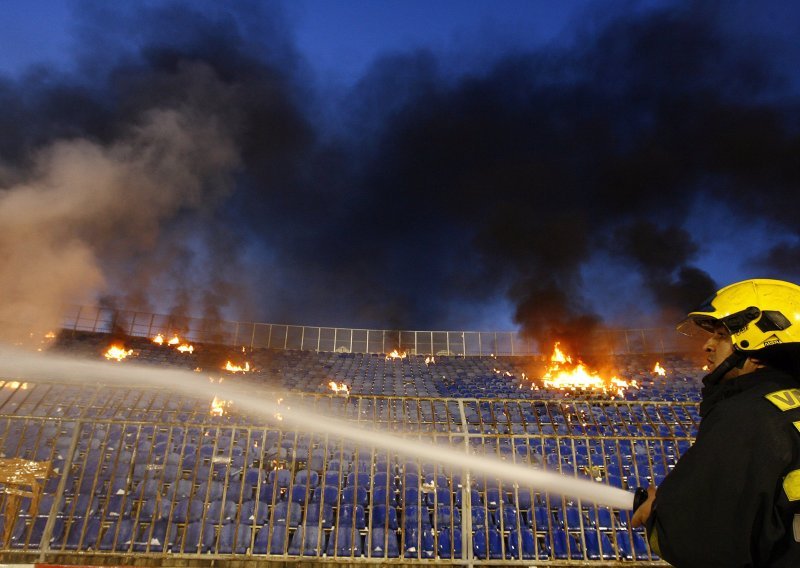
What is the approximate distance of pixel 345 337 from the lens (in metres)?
34.1

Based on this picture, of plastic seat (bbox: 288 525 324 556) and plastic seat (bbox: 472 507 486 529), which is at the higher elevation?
plastic seat (bbox: 472 507 486 529)

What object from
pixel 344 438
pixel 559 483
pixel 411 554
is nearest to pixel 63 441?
pixel 344 438

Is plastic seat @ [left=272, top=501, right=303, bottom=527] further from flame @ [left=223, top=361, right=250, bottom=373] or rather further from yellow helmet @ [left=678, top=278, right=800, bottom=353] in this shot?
flame @ [left=223, top=361, right=250, bottom=373]

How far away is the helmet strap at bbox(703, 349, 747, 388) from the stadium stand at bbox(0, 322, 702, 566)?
3.65 meters

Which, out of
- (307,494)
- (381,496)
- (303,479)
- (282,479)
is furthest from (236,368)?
(307,494)

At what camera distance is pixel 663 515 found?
5.82ft

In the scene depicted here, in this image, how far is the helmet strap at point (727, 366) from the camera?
2.14 metres

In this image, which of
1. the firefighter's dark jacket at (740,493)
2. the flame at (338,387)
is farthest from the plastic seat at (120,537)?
the flame at (338,387)

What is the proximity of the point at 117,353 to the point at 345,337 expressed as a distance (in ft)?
49.3

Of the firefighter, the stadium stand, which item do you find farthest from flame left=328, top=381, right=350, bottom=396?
the firefighter

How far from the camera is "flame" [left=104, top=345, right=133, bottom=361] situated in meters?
25.7

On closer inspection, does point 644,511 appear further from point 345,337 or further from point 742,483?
point 345,337

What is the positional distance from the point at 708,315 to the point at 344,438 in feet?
16.8

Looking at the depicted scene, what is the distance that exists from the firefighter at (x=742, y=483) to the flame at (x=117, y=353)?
97.4 feet
